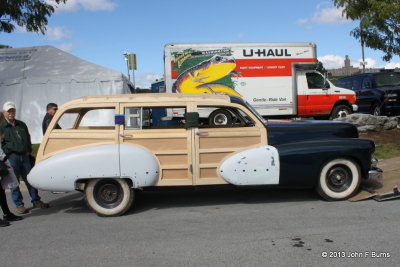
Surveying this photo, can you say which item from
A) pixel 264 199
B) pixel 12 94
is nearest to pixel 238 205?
pixel 264 199

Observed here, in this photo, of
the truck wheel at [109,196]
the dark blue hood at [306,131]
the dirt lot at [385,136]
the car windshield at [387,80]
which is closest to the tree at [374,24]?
the car windshield at [387,80]

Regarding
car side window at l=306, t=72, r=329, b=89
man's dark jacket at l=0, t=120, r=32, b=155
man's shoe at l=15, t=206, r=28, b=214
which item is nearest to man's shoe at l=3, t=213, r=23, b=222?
man's shoe at l=15, t=206, r=28, b=214

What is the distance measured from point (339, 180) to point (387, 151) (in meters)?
4.20

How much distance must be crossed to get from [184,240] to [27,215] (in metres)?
2.72

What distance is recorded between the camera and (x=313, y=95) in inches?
513

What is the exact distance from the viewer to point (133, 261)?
356 cm

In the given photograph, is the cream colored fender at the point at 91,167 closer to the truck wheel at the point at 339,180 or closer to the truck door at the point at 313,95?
the truck wheel at the point at 339,180

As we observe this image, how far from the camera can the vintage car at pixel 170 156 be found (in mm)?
4863

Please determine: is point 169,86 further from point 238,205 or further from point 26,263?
point 26,263

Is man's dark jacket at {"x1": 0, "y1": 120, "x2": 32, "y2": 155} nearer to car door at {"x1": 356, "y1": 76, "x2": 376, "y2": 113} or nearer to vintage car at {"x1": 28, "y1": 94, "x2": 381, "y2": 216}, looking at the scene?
vintage car at {"x1": 28, "y1": 94, "x2": 381, "y2": 216}

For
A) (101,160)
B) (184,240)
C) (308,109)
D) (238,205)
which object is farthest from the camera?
(308,109)

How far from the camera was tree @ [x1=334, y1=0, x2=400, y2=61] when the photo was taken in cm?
1158

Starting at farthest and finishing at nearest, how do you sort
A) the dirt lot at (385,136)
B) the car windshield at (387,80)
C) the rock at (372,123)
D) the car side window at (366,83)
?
the car side window at (366,83) → the car windshield at (387,80) → the rock at (372,123) → the dirt lot at (385,136)

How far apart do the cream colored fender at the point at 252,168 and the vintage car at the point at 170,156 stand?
0.05 ft
